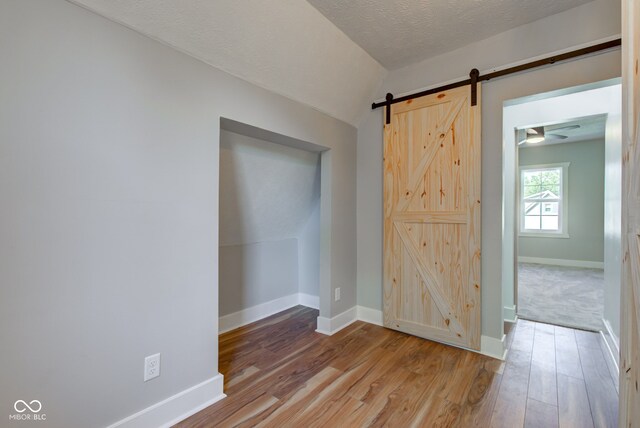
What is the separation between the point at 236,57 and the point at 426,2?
51.8 inches

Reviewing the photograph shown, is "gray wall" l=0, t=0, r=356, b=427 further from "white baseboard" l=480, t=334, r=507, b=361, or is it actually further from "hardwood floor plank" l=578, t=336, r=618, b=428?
"hardwood floor plank" l=578, t=336, r=618, b=428

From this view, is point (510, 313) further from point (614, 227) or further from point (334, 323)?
point (334, 323)

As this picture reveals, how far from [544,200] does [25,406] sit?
8.44m

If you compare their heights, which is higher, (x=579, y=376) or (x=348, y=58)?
(x=348, y=58)

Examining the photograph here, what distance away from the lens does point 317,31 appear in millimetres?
2059

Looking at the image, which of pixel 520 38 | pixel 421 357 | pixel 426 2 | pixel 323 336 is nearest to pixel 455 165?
pixel 520 38

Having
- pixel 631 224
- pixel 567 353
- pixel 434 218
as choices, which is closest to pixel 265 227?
pixel 434 218

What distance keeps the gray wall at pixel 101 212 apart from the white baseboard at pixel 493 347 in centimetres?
209

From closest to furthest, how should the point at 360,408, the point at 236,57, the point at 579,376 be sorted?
the point at 360,408 → the point at 236,57 → the point at 579,376

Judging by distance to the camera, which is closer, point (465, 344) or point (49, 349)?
point (49, 349)

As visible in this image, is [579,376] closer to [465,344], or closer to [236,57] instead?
[465,344]

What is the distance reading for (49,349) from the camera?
46.8 inches

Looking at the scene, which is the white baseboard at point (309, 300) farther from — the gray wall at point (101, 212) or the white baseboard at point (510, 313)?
the white baseboard at point (510, 313)

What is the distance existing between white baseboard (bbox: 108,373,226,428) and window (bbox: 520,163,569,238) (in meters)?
7.46
